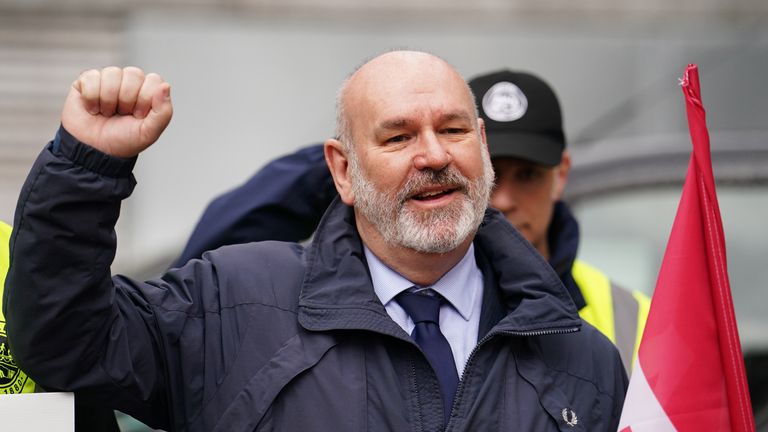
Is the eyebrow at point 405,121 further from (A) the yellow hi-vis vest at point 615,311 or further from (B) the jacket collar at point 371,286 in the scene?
(A) the yellow hi-vis vest at point 615,311

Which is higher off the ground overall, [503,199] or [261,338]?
[503,199]

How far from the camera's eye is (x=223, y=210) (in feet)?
13.0

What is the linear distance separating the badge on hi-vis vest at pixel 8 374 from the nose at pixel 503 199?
1672 mm

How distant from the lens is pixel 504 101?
14.2ft

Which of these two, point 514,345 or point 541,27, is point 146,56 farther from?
point 514,345

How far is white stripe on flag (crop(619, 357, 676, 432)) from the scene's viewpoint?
2877 millimetres

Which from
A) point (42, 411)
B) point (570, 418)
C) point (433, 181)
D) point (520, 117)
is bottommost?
point (42, 411)

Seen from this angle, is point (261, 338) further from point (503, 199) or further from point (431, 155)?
point (503, 199)

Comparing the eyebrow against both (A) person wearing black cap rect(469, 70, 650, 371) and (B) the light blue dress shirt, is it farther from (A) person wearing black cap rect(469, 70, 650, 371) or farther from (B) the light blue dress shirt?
(A) person wearing black cap rect(469, 70, 650, 371)

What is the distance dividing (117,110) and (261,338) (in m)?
0.56

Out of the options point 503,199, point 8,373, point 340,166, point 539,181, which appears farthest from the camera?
point 539,181

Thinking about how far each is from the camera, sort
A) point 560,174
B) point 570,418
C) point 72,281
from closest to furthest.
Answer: point 72,281 → point 570,418 → point 560,174

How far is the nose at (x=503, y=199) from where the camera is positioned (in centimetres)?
409

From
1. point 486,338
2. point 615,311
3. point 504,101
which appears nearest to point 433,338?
point 486,338
